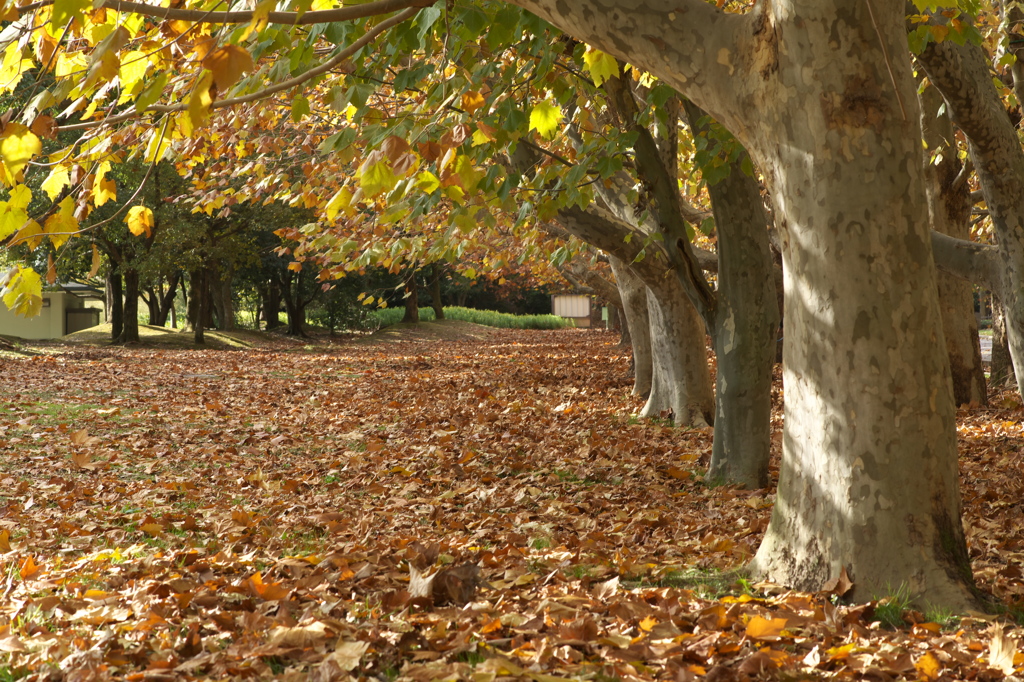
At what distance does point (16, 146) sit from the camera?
302 cm

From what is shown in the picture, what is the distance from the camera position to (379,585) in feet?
11.9

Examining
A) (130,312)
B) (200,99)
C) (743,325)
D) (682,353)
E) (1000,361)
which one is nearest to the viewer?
(200,99)

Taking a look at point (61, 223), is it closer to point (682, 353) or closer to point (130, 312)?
point (682, 353)

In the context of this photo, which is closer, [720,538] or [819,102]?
[819,102]

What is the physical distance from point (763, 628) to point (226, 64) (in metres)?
2.68

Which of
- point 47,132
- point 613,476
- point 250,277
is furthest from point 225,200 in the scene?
point 250,277

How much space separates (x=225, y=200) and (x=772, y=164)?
1023cm

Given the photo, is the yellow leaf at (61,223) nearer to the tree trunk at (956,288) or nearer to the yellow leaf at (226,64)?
the yellow leaf at (226,64)

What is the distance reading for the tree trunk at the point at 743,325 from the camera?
6.63 meters

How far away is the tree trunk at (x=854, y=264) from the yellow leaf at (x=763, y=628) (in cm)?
63

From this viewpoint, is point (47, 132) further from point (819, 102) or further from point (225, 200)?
point (225, 200)

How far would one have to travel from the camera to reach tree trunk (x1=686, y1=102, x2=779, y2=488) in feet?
21.8

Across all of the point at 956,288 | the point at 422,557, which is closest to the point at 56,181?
the point at 422,557

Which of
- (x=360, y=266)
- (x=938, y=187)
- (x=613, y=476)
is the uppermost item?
(x=938, y=187)
